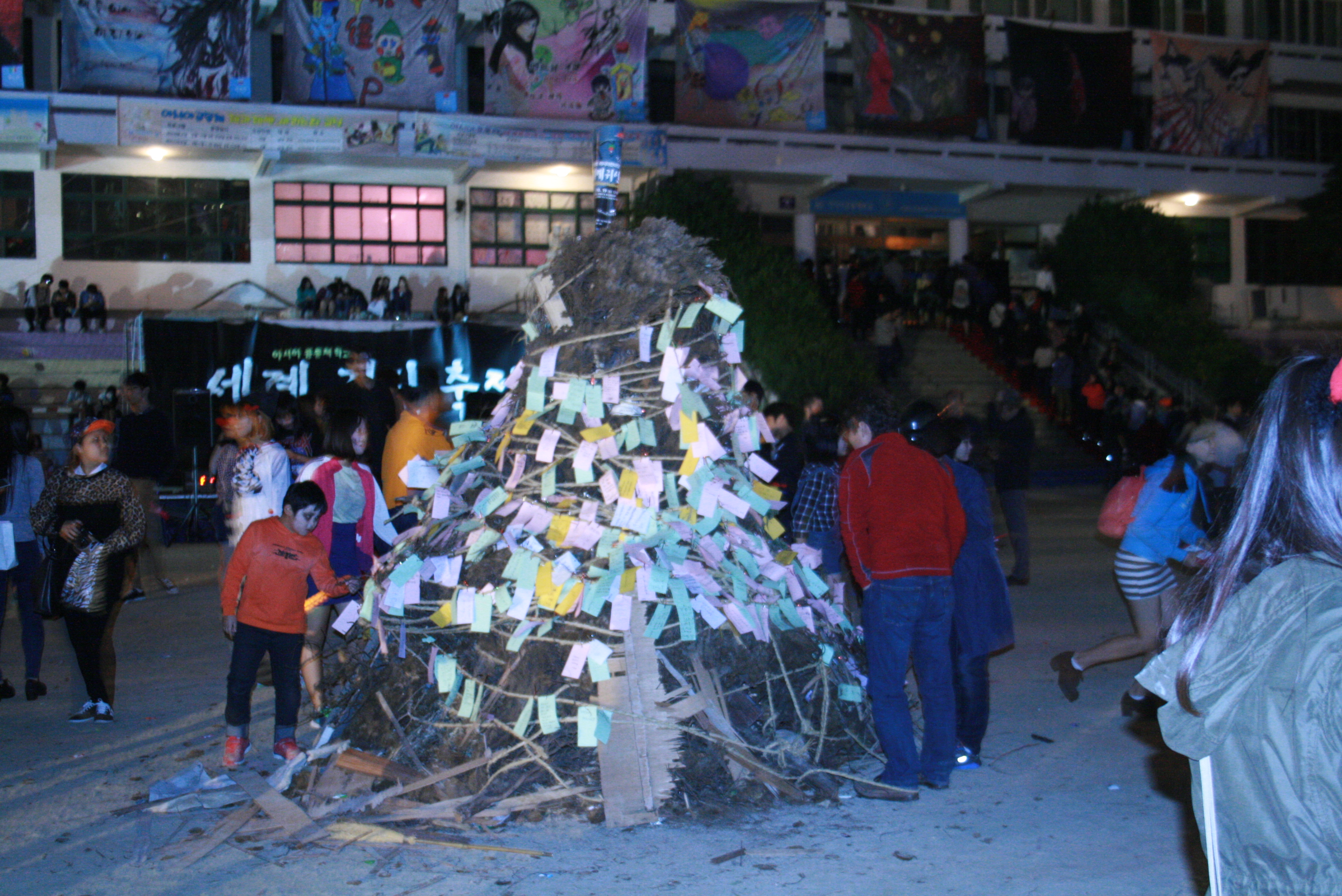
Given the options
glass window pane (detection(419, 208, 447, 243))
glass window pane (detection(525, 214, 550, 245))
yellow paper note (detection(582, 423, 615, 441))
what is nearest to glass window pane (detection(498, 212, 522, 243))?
glass window pane (detection(525, 214, 550, 245))

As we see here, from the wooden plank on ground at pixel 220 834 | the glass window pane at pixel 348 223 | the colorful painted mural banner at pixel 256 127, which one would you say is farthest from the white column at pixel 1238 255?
the wooden plank on ground at pixel 220 834

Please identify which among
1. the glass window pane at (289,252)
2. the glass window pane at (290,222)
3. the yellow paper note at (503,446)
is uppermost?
the glass window pane at (290,222)

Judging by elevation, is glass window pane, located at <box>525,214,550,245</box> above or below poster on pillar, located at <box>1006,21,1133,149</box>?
below

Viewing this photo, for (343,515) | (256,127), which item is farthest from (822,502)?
(256,127)

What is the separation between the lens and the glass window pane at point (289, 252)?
2475 cm

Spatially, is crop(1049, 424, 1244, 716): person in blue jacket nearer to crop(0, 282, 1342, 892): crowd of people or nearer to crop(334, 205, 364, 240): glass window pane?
crop(0, 282, 1342, 892): crowd of people

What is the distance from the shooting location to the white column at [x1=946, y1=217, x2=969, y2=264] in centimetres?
3016

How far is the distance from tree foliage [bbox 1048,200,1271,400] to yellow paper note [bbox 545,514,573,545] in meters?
22.7

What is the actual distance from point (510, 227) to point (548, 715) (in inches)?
898

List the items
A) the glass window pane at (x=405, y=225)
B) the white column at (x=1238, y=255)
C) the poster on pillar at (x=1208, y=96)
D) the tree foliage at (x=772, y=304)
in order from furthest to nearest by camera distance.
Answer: the white column at (x=1238, y=255)
the poster on pillar at (x=1208, y=96)
the glass window pane at (x=405, y=225)
the tree foliage at (x=772, y=304)

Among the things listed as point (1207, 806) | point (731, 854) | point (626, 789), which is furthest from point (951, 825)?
point (1207, 806)

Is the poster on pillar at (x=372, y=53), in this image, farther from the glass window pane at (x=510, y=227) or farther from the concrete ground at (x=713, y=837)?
the concrete ground at (x=713, y=837)

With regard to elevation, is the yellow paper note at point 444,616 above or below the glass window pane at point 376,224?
below

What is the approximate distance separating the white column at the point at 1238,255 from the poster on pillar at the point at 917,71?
990 cm
